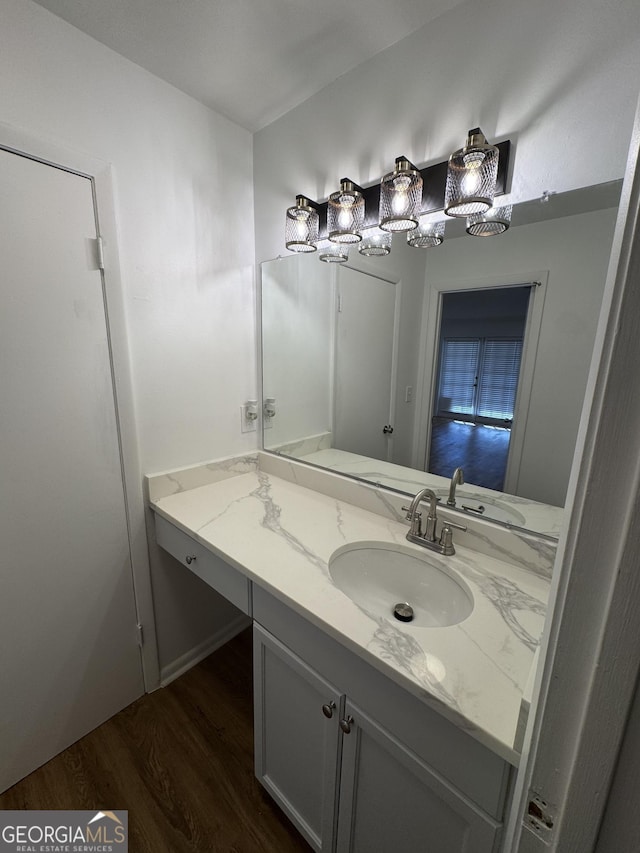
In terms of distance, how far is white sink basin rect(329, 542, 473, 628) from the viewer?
1.00 m

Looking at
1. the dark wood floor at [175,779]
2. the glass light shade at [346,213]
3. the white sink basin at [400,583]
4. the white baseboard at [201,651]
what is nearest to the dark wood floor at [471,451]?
the white sink basin at [400,583]

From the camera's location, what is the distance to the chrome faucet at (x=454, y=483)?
1.18 m

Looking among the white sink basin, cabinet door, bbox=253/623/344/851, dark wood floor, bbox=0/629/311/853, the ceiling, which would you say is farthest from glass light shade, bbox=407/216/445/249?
dark wood floor, bbox=0/629/311/853

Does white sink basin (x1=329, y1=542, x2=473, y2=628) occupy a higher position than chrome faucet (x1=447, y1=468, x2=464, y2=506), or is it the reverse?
chrome faucet (x1=447, y1=468, x2=464, y2=506)

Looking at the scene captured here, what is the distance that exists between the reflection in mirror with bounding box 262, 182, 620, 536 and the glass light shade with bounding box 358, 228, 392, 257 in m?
0.03

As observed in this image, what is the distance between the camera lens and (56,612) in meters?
1.25

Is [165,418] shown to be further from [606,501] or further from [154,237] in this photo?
[606,501]

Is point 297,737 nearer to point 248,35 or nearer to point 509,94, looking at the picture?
point 509,94

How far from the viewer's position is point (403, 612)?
1023mm

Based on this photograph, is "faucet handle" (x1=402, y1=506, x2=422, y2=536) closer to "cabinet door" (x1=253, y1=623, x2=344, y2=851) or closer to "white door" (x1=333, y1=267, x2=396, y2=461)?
"white door" (x1=333, y1=267, x2=396, y2=461)

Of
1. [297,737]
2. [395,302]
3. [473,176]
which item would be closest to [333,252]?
[395,302]

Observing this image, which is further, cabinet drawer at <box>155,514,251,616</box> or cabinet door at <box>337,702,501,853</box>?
cabinet drawer at <box>155,514,251,616</box>

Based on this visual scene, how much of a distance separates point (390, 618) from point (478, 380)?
77 centimetres

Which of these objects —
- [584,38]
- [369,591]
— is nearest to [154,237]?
[584,38]
